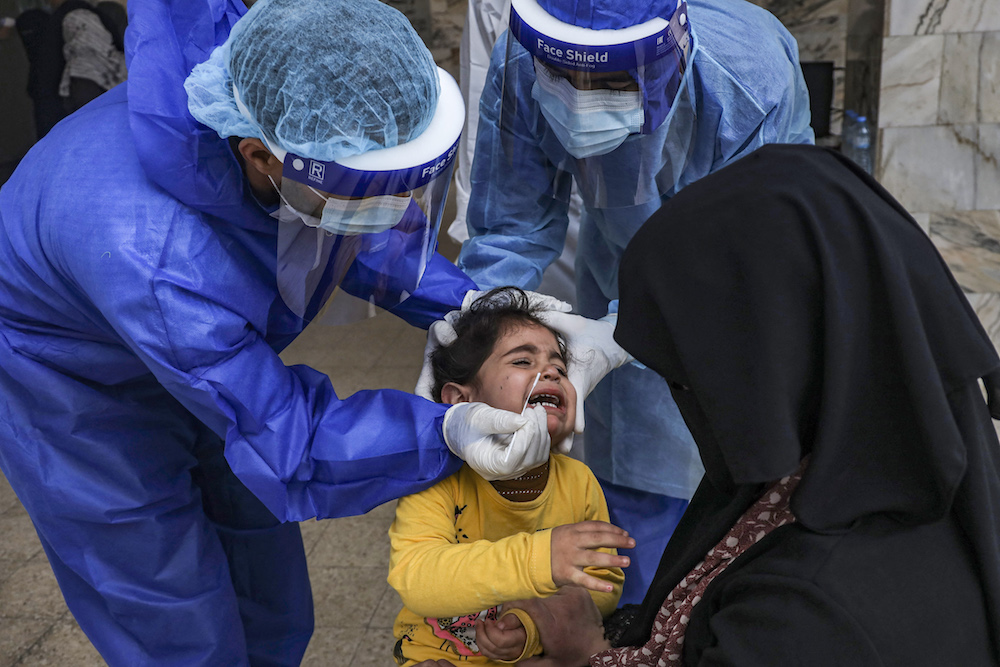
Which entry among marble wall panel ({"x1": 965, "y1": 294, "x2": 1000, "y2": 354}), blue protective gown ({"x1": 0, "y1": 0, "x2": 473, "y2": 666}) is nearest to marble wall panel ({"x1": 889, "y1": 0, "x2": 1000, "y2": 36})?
marble wall panel ({"x1": 965, "y1": 294, "x2": 1000, "y2": 354})

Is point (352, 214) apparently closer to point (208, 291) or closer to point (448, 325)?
point (208, 291)

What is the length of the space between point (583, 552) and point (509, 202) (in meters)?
0.93

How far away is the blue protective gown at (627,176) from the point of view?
1666mm

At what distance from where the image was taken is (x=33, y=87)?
5.58 metres

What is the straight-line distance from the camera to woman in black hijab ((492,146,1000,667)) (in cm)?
86

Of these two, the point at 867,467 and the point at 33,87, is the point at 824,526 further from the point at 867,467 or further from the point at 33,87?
the point at 33,87

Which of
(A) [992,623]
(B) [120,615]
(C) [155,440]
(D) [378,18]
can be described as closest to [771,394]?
(A) [992,623]

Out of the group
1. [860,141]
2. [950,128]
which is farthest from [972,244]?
[860,141]

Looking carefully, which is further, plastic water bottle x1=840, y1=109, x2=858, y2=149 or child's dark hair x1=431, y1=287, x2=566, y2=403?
plastic water bottle x1=840, y1=109, x2=858, y2=149

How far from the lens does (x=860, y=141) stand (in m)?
3.69

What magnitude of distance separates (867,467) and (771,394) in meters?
0.15

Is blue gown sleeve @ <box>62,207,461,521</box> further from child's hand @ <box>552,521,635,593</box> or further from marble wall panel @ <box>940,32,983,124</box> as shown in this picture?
marble wall panel @ <box>940,32,983,124</box>

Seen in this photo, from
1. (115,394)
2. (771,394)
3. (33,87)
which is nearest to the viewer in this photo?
(771,394)

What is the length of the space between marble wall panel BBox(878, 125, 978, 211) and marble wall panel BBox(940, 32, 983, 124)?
0.15 ft
